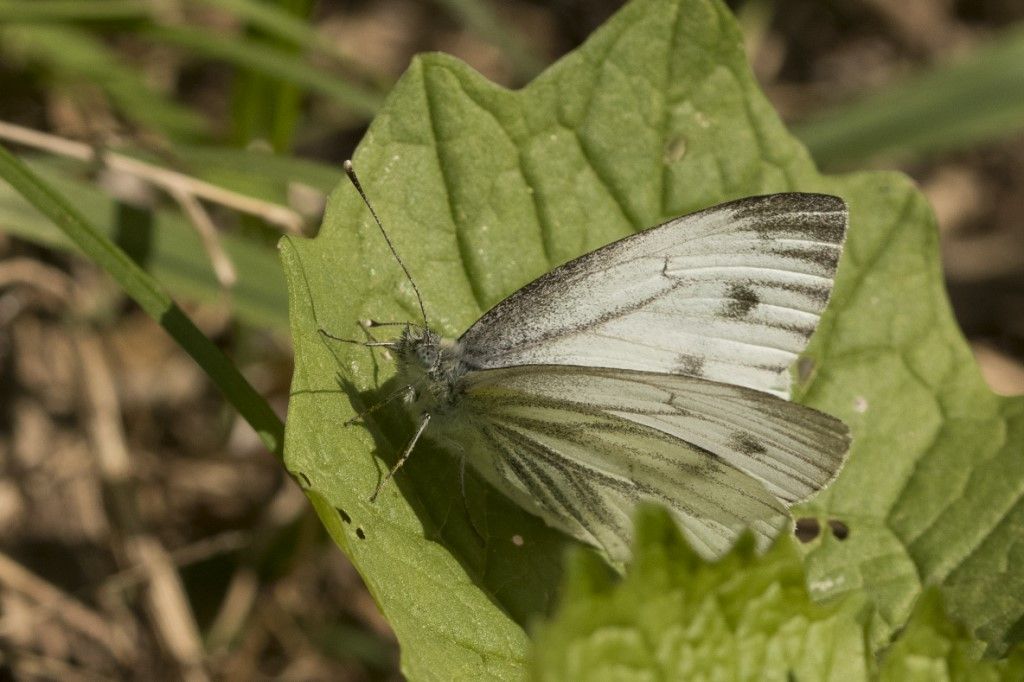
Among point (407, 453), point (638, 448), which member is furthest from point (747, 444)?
point (407, 453)

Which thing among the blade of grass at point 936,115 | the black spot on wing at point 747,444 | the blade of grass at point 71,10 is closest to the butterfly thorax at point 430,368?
the black spot on wing at point 747,444

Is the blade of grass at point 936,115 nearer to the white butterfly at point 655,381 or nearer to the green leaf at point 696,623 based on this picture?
the white butterfly at point 655,381

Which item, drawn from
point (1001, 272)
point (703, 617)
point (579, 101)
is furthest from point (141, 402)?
point (1001, 272)

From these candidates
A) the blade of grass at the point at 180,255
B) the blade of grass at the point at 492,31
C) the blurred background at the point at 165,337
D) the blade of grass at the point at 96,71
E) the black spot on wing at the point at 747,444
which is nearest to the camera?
the black spot on wing at the point at 747,444

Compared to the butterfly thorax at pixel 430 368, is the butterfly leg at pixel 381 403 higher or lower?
lower

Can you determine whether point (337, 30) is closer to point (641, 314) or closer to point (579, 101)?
point (579, 101)

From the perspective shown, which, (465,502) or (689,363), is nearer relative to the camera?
(465,502)

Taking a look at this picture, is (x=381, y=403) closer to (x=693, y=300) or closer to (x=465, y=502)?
(x=465, y=502)
